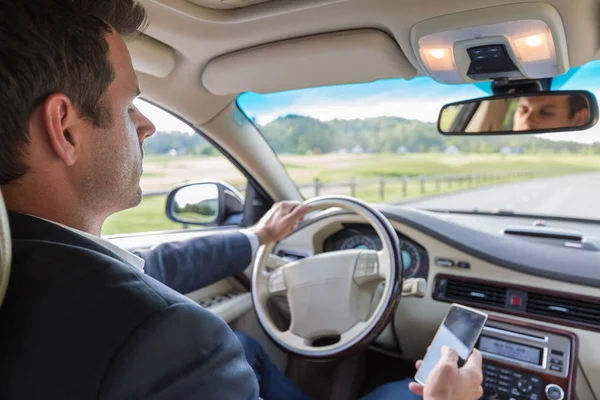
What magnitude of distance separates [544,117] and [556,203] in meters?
1.03

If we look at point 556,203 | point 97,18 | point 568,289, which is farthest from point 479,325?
point 97,18

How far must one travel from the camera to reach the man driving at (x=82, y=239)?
0.75 metres

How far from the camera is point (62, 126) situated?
958 millimetres

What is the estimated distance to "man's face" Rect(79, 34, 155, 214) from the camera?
40.1 inches

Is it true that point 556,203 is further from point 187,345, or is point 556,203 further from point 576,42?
point 187,345

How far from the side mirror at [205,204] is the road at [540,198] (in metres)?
1.19

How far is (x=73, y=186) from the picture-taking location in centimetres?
98

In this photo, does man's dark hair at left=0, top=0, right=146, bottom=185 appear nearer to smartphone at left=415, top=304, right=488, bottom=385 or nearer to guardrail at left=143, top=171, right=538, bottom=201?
smartphone at left=415, top=304, right=488, bottom=385

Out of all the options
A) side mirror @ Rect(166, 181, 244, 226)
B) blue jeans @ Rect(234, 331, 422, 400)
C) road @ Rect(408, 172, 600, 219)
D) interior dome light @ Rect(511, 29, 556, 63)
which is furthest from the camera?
side mirror @ Rect(166, 181, 244, 226)

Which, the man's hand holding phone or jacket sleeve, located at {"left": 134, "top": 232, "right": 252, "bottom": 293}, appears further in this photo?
jacket sleeve, located at {"left": 134, "top": 232, "right": 252, "bottom": 293}

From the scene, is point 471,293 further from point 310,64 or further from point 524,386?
point 310,64

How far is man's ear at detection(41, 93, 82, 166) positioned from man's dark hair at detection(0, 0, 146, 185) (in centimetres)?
2

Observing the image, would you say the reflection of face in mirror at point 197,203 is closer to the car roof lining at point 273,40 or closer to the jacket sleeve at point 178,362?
the car roof lining at point 273,40

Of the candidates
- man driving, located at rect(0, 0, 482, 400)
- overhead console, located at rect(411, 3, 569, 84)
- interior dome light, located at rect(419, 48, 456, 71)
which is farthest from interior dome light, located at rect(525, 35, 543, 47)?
man driving, located at rect(0, 0, 482, 400)
